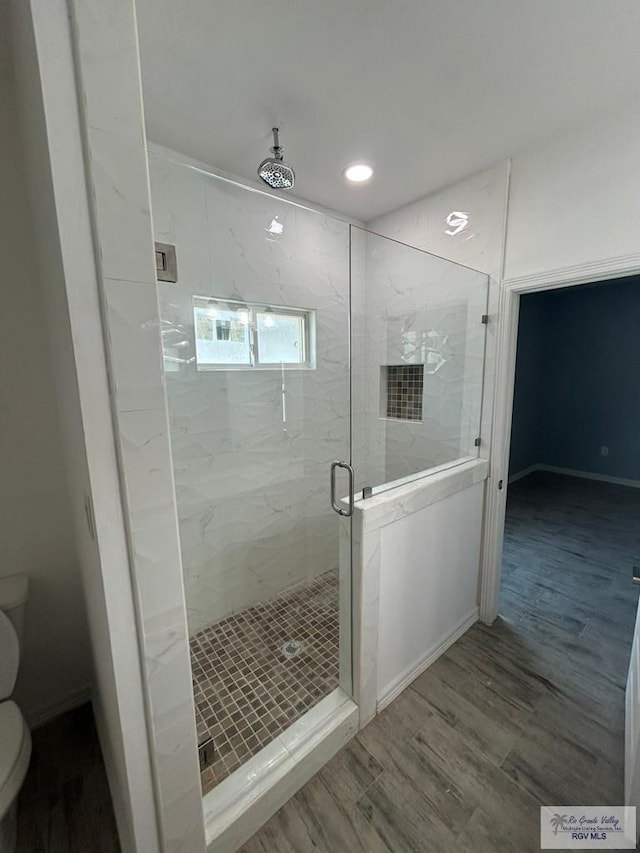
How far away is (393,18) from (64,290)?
1356 millimetres

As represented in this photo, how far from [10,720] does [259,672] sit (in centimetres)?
106

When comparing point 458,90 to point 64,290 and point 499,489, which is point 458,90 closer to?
point 64,290

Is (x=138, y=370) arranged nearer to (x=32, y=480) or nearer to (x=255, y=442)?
(x=32, y=480)

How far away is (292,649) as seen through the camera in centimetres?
199

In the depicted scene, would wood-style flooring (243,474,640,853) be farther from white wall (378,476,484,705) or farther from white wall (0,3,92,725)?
white wall (0,3,92,725)

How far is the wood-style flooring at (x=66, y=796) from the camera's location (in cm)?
117

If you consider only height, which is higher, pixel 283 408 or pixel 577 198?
pixel 577 198

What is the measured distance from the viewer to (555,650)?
1.97m

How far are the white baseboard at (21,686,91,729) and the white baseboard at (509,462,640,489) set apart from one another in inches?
199

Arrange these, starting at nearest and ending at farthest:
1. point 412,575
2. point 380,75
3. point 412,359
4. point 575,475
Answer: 1. point 380,75
2. point 412,575
3. point 412,359
4. point 575,475

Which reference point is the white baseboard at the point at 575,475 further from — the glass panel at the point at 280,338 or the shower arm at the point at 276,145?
the shower arm at the point at 276,145

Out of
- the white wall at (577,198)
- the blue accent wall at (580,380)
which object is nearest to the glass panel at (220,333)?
the white wall at (577,198)

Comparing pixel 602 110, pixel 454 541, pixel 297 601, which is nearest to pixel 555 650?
pixel 454 541
